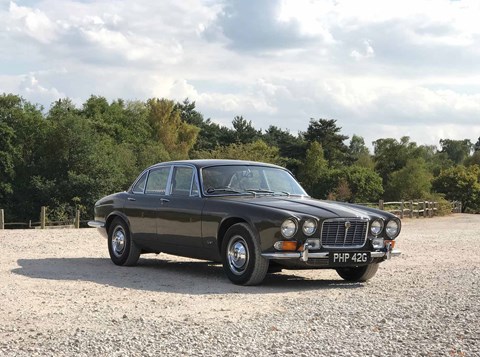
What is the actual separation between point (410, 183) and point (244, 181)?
69.5 m

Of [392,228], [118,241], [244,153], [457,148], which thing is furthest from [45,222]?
[457,148]

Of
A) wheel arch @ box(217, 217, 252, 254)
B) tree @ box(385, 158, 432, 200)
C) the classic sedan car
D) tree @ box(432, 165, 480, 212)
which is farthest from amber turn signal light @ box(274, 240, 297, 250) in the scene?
tree @ box(385, 158, 432, 200)

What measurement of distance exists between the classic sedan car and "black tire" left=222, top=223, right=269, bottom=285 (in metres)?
0.01

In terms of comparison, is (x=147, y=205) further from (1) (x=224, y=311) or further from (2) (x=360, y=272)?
(1) (x=224, y=311)

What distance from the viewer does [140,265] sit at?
13.0 meters

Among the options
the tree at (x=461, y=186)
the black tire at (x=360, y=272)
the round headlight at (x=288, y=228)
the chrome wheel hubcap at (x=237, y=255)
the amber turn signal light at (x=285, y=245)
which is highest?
the tree at (x=461, y=186)

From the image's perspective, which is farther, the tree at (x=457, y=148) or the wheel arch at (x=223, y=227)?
the tree at (x=457, y=148)

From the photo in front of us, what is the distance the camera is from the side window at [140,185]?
41.5ft

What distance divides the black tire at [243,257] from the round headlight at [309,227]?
61 cm

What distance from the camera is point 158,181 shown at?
12289mm

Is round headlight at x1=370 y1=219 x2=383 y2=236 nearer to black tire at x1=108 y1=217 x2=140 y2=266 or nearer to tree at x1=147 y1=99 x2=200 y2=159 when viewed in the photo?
black tire at x1=108 y1=217 x2=140 y2=266

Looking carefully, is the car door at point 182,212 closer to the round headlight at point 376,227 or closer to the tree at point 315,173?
the round headlight at point 376,227

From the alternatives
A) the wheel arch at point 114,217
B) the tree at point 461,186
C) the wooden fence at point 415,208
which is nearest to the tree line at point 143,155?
the tree at point 461,186

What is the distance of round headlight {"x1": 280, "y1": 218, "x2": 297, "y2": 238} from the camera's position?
978 cm
